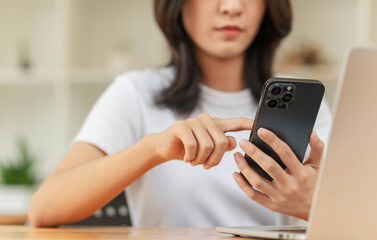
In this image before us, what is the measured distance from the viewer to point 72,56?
3.21m

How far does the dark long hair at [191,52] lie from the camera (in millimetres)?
1363

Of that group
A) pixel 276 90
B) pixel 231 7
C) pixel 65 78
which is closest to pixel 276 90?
pixel 276 90

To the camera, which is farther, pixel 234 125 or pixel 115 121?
pixel 115 121

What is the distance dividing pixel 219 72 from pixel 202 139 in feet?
2.38

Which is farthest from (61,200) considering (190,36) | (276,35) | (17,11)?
(17,11)

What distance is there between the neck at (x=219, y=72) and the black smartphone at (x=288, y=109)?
727mm

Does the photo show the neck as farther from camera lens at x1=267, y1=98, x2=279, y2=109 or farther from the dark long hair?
camera lens at x1=267, y1=98, x2=279, y2=109

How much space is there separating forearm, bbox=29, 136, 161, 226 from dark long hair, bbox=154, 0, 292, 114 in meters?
0.41

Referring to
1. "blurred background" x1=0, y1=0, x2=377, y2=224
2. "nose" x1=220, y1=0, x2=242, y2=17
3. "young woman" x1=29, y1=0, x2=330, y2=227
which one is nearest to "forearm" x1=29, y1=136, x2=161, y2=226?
"young woman" x1=29, y1=0, x2=330, y2=227

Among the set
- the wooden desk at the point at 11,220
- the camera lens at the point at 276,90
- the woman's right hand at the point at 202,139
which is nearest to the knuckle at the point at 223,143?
the woman's right hand at the point at 202,139

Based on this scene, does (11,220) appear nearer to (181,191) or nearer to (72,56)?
(181,191)

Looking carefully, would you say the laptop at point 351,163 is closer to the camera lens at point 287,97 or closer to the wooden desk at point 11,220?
the camera lens at point 287,97

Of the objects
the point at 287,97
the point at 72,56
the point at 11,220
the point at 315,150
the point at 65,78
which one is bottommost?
the point at 11,220

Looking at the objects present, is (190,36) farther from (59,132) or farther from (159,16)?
(59,132)
